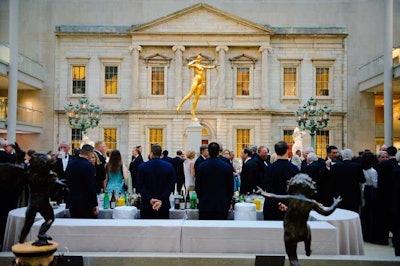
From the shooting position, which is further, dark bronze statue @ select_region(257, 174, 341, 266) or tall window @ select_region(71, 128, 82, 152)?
tall window @ select_region(71, 128, 82, 152)

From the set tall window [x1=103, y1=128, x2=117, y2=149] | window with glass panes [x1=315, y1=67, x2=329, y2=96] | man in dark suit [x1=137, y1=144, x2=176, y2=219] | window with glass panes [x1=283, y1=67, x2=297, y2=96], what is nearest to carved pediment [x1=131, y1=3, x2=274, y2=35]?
window with glass panes [x1=283, y1=67, x2=297, y2=96]

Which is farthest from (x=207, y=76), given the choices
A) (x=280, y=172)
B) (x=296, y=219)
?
(x=296, y=219)

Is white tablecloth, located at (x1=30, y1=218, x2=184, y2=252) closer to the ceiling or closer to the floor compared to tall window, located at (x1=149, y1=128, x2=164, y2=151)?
closer to the floor

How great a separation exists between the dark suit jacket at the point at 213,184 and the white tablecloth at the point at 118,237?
1386 millimetres

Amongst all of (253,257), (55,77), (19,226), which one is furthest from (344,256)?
(55,77)

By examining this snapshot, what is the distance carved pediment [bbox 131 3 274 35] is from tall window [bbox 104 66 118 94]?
2.97 meters

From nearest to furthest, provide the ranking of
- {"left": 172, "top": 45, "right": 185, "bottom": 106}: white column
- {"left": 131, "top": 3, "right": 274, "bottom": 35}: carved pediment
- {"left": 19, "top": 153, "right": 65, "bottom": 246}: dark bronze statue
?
{"left": 19, "top": 153, "right": 65, "bottom": 246}: dark bronze statue, {"left": 131, "top": 3, "right": 274, "bottom": 35}: carved pediment, {"left": 172, "top": 45, "right": 185, "bottom": 106}: white column

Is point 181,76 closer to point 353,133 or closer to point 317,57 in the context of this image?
point 317,57

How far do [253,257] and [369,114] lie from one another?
2766 cm

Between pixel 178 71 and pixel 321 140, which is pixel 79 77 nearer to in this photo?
pixel 178 71

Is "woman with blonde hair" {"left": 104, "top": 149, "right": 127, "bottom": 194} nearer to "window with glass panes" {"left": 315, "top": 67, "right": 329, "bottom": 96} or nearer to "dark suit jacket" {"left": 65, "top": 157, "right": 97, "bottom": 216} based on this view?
"dark suit jacket" {"left": 65, "top": 157, "right": 97, "bottom": 216}

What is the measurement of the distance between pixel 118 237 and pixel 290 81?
26669 millimetres

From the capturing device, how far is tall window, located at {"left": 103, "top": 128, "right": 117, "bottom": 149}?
31.2m

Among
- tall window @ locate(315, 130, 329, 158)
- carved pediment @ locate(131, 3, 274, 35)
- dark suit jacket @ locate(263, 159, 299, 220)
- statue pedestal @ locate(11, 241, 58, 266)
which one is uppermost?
carved pediment @ locate(131, 3, 274, 35)
